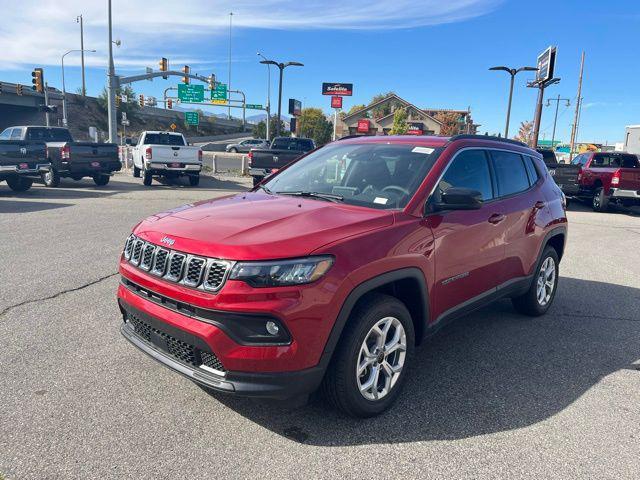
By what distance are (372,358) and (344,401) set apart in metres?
0.32

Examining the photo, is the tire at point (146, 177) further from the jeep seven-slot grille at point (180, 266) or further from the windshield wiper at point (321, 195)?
the jeep seven-slot grille at point (180, 266)

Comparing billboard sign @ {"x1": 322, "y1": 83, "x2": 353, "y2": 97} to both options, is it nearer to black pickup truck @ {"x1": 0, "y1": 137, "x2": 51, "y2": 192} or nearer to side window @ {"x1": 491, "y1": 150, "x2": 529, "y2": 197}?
black pickup truck @ {"x1": 0, "y1": 137, "x2": 51, "y2": 192}

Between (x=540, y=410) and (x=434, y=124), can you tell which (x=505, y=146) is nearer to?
(x=540, y=410)

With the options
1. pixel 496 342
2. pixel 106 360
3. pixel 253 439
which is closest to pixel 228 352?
pixel 253 439

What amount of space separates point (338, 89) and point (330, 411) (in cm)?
5992

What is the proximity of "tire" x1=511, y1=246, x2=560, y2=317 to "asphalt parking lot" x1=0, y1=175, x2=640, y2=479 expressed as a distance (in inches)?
5.6

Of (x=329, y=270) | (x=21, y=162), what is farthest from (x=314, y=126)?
(x=329, y=270)

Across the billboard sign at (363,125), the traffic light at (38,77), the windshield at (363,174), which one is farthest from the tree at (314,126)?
the windshield at (363,174)

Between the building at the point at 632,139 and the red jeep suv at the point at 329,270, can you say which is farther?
the building at the point at 632,139

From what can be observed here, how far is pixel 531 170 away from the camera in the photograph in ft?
16.6

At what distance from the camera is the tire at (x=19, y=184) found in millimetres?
15380

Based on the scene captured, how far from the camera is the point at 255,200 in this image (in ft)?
12.2

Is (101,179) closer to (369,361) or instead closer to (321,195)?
(321,195)

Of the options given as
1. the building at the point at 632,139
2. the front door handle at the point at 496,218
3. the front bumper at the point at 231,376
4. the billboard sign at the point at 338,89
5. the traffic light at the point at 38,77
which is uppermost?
the billboard sign at the point at 338,89
